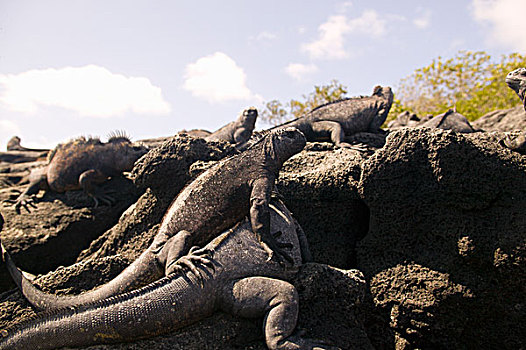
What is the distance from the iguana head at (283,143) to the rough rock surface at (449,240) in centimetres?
78

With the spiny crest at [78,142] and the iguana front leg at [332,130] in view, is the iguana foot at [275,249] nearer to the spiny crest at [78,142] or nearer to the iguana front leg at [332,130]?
the iguana front leg at [332,130]

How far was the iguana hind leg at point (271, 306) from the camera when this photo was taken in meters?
2.96

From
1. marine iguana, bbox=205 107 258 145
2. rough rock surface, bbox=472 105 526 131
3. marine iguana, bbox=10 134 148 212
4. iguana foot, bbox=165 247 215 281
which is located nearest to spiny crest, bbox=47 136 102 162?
marine iguana, bbox=10 134 148 212

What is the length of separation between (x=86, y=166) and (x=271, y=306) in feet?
15.6

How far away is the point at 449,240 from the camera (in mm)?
3885

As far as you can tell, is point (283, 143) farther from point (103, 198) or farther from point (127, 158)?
point (127, 158)

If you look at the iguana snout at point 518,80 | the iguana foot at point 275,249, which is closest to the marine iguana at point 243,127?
the iguana snout at point 518,80

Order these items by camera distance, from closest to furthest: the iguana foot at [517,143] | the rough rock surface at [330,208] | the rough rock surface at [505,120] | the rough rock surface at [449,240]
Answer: the rough rock surface at [449,240], the iguana foot at [517,143], the rough rock surface at [330,208], the rough rock surface at [505,120]

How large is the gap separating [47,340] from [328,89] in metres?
16.1

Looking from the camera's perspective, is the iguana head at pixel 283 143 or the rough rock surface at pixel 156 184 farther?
the rough rock surface at pixel 156 184

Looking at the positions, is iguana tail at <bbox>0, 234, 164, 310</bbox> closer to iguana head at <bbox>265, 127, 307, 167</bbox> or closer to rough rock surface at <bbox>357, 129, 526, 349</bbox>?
iguana head at <bbox>265, 127, 307, 167</bbox>

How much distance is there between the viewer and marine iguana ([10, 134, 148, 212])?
21.7 feet

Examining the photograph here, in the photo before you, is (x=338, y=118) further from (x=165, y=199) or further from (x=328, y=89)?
(x=328, y=89)

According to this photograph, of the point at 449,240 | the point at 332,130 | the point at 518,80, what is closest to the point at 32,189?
the point at 332,130
